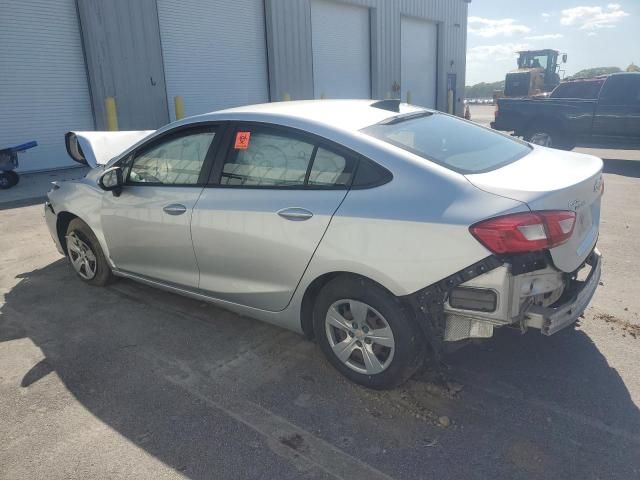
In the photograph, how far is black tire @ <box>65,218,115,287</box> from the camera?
454 cm

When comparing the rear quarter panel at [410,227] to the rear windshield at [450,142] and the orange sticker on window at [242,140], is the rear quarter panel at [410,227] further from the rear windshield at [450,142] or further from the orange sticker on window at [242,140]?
the orange sticker on window at [242,140]

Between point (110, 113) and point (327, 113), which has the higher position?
point (327, 113)

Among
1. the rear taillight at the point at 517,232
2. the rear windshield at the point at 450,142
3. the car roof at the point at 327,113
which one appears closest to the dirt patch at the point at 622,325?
the rear windshield at the point at 450,142

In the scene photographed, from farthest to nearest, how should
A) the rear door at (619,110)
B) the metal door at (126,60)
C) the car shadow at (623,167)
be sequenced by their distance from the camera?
the metal door at (126,60)
the rear door at (619,110)
the car shadow at (623,167)

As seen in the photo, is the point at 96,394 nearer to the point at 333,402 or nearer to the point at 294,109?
the point at 333,402

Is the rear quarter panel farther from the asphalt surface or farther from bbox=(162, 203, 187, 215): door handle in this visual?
bbox=(162, 203, 187, 215): door handle

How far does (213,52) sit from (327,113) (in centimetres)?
1174

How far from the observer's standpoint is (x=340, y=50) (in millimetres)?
18062

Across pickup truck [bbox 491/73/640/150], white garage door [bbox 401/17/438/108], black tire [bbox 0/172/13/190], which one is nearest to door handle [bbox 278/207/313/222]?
black tire [bbox 0/172/13/190]

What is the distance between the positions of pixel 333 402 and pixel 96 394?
55.6 inches

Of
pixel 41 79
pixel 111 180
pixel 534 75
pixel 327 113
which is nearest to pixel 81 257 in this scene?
pixel 111 180

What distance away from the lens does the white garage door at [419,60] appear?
21406mm

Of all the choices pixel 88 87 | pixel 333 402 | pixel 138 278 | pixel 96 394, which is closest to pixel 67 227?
pixel 138 278

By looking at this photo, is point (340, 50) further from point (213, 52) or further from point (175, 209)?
point (175, 209)
